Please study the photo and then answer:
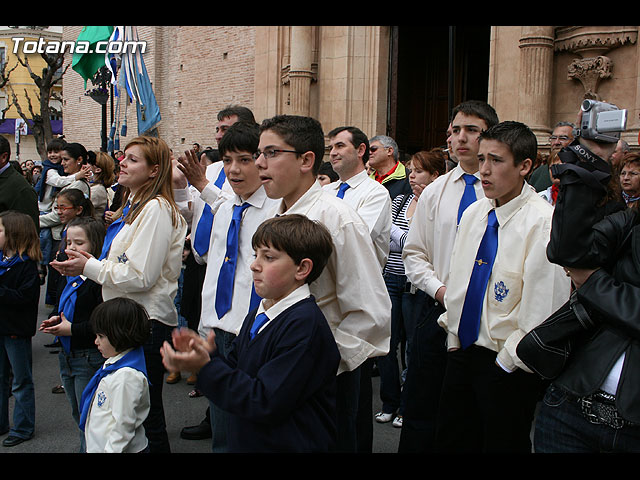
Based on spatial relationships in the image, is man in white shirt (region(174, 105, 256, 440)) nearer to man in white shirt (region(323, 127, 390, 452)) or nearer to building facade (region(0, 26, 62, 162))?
man in white shirt (region(323, 127, 390, 452))

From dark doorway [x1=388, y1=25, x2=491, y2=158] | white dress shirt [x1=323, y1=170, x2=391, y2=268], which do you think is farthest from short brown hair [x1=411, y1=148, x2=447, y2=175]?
dark doorway [x1=388, y1=25, x2=491, y2=158]

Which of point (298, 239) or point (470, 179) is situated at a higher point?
point (470, 179)

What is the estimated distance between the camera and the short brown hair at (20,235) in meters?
5.20

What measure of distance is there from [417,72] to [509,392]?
13.7m

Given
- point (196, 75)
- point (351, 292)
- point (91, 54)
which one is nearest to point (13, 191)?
point (351, 292)

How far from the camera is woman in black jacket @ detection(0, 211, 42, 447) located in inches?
200

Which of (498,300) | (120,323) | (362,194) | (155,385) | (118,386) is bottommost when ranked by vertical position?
(155,385)

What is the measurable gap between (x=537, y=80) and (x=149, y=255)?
807cm

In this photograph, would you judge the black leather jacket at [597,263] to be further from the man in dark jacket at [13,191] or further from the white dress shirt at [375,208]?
the man in dark jacket at [13,191]

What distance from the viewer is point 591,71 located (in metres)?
9.73

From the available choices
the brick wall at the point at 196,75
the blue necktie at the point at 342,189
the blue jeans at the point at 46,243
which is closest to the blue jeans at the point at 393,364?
the blue necktie at the point at 342,189

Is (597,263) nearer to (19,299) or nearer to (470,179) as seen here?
(470,179)

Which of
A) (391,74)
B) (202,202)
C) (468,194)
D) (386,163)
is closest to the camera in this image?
(468,194)

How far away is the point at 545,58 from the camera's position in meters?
10.0
